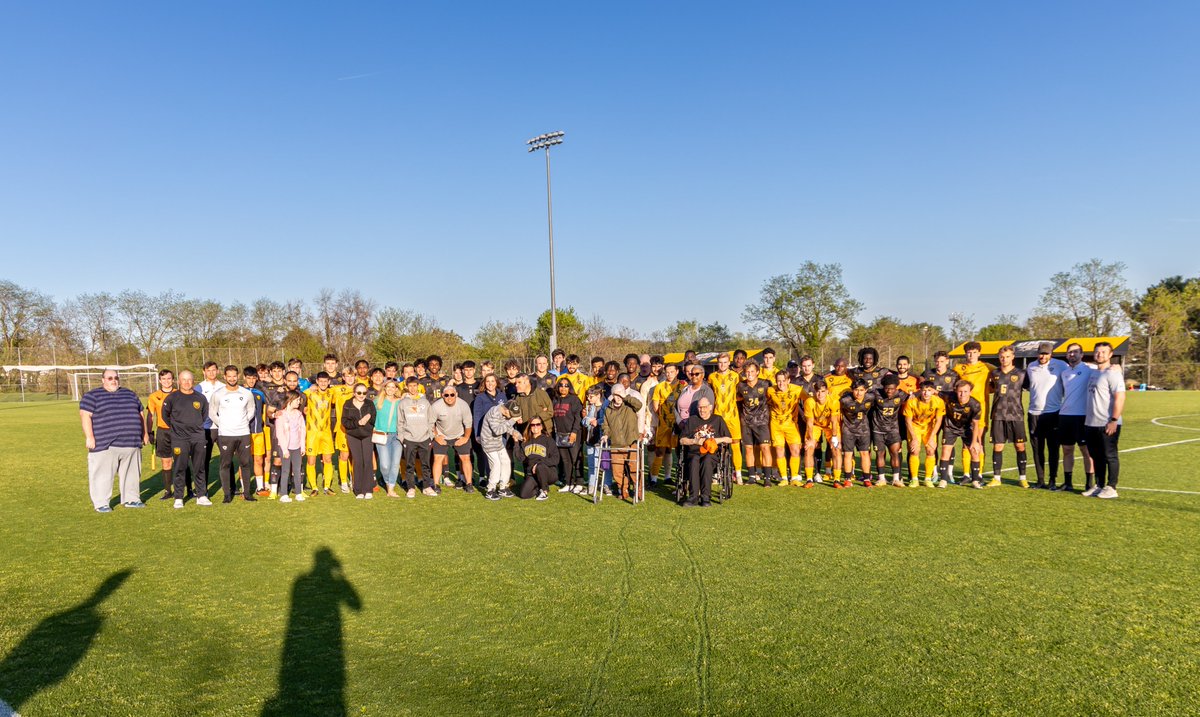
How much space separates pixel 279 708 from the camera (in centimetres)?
327

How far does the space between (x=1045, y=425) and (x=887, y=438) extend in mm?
1847

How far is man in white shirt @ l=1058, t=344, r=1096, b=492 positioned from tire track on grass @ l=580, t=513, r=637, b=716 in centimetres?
576

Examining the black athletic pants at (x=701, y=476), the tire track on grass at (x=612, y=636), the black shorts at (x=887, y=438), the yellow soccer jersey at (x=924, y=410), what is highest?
the yellow soccer jersey at (x=924, y=410)

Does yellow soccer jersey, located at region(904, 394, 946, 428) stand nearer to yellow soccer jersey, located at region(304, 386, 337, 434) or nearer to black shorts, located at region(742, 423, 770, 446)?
black shorts, located at region(742, 423, 770, 446)

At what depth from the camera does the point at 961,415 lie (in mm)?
8562

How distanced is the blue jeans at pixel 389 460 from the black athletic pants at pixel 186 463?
2090 mm

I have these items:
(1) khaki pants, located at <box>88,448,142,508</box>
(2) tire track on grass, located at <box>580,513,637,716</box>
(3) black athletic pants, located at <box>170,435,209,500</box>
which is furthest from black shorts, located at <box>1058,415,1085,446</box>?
(1) khaki pants, located at <box>88,448,142,508</box>

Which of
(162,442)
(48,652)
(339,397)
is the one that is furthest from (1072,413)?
(162,442)

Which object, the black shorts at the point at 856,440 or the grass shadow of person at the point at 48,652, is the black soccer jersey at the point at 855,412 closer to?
the black shorts at the point at 856,440

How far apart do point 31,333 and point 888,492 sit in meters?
61.1

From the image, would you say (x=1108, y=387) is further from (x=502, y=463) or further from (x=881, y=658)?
(x=502, y=463)

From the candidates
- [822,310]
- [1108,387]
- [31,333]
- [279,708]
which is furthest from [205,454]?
[31,333]

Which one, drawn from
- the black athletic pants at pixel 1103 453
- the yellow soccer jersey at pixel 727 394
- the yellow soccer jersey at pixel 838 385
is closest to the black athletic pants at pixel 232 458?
the yellow soccer jersey at pixel 727 394

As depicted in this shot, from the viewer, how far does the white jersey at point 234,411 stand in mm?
8234
